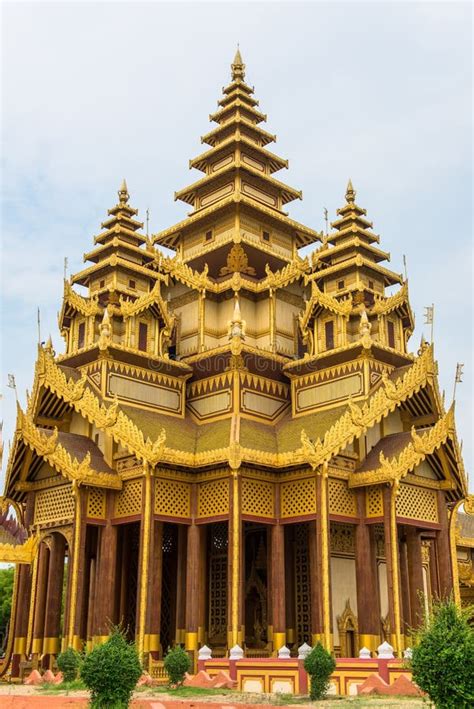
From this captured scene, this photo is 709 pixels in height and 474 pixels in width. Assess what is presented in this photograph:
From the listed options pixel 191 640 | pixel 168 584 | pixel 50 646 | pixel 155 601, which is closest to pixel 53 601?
pixel 50 646

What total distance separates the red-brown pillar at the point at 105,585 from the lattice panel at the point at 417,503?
8.64m

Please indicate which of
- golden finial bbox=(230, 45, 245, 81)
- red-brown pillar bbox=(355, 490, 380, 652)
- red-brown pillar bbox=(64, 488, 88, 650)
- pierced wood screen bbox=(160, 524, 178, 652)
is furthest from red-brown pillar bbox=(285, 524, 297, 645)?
golden finial bbox=(230, 45, 245, 81)

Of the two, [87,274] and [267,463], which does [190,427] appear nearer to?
[267,463]

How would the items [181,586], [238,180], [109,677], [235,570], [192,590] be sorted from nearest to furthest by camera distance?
[109,677], [235,570], [192,590], [181,586], [238,180]

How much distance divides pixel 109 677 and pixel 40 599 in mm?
13298

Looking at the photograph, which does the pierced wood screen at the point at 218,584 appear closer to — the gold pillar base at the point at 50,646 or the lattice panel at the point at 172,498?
the lattice panel at the point at 172,498

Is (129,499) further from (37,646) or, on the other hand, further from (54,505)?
(37,646)

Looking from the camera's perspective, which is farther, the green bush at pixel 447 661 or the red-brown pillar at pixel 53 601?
the red-brown pillar at pixel 53 601

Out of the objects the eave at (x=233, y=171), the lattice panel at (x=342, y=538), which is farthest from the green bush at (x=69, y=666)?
the eave at (x=233, y=171)

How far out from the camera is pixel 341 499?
25422mm

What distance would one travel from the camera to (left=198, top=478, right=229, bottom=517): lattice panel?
25469 mm

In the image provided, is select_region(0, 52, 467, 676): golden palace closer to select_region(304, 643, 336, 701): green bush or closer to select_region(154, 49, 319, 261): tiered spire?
select_region(154, 49, 319, 261): tiered spire

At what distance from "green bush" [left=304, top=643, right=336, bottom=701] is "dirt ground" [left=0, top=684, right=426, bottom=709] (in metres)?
0.27

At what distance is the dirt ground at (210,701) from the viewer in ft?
51.9
